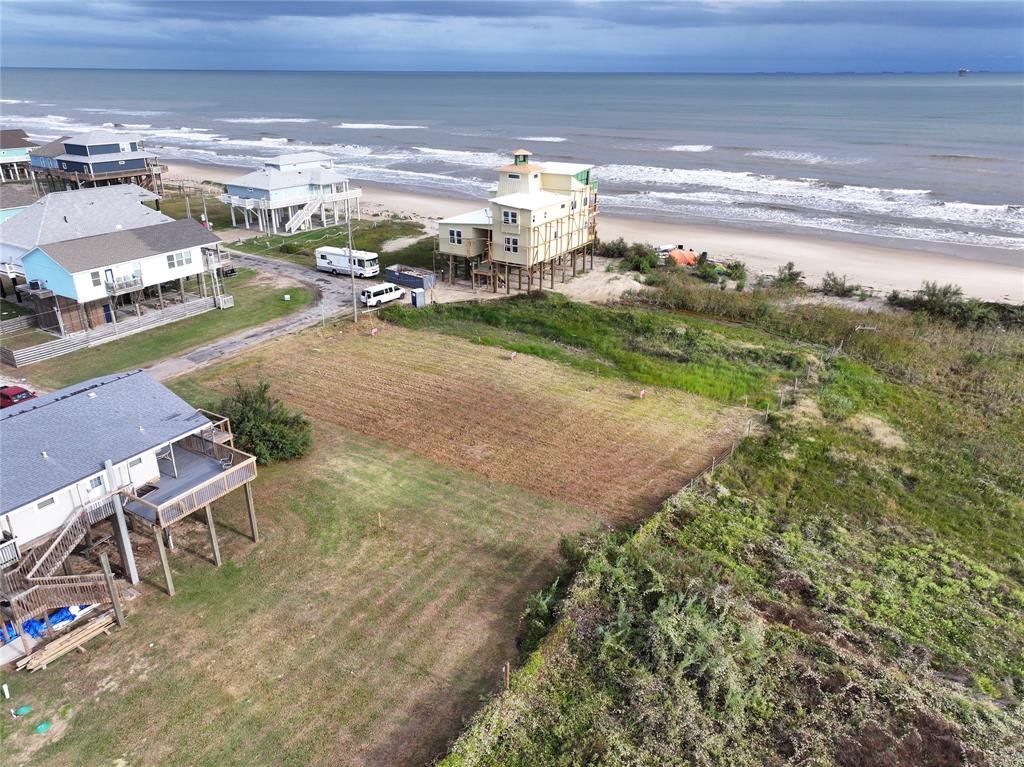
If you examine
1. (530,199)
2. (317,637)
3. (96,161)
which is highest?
(96,161)

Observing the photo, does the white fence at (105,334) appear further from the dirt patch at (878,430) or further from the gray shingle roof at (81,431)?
the dirt patch at (878,430)

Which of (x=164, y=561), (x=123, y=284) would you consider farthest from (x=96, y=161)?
(x=164, y=561)

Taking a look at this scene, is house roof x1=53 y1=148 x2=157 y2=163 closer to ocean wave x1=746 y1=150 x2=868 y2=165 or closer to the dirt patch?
the dirt patch

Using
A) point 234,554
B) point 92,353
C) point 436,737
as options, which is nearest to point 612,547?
point 436,737

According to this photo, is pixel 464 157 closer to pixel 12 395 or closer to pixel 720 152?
pixel 720 152

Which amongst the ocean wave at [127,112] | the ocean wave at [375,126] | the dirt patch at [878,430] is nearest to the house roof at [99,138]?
the dirt patch at [878,430]

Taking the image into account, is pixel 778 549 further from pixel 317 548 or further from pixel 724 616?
pixel 317 548
